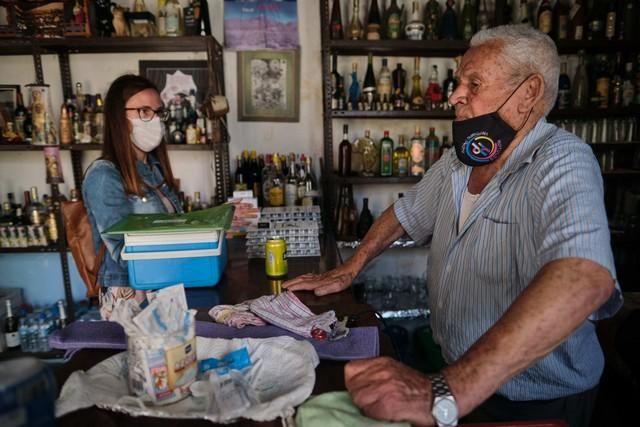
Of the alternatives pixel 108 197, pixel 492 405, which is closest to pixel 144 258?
pixel 108 197

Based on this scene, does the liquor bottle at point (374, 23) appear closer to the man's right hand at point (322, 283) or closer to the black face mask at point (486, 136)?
the black face mask at point (486, 136)

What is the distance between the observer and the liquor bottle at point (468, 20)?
2.93m

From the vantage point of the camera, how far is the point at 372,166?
3.08 m

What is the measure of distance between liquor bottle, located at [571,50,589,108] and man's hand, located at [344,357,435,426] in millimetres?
2979

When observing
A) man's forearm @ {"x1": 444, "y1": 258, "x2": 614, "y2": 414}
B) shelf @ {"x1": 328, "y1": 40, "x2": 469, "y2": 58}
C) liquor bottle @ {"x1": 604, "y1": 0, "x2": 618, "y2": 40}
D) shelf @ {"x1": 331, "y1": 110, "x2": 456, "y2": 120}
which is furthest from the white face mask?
liquor bottle @ {"x1": 604, "y1": 0, "x2": 618, "y2": 40}

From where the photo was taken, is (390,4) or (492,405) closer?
(492,405)

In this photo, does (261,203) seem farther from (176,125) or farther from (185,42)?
(185,42)

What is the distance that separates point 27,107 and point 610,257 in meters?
3.40

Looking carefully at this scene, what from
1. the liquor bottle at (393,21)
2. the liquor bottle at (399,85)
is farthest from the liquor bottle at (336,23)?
the liquor bottle at (399,85)

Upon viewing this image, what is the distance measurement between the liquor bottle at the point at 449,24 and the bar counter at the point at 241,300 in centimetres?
184

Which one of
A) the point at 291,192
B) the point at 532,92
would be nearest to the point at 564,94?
the point at 291,192

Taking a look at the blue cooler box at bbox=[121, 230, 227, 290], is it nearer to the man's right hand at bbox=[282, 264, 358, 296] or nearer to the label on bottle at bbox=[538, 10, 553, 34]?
the man's right hand at bbox=[282, 264, 358, 296]

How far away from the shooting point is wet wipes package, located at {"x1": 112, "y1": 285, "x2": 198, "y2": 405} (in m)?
0.72

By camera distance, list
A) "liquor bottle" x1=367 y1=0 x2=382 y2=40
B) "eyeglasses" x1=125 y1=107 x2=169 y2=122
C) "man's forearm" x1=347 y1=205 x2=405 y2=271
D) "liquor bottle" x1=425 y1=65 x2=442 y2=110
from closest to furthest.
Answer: "man's forearm" x1=347 y1=205 x2=405 y2=271 → "eyeglasses" x1=125 y1=107 x2=169 y2=122 → "liquor bottle" x1=367 y1=0 x2=382 y2=40 → "liquor bottle" x1=425 y1=65 x2=442 y2=110
